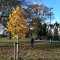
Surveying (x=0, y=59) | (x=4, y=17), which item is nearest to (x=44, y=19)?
(x=4, y=17)

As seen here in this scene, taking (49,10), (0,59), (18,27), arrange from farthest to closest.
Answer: (49,10), (18,27), (0,59)

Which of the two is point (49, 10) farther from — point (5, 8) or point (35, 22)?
point (5, 8)

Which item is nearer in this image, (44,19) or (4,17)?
(4,17)

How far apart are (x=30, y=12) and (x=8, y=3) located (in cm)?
351

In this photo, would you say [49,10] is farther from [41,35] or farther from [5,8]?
[41,35]

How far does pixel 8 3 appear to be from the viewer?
37500 millimetres

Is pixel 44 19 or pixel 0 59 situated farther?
pixel 44 19

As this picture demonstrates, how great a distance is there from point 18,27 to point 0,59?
29.3ft

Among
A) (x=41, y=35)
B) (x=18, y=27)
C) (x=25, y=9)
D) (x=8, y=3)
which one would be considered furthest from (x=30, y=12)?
(x=41, y=35)

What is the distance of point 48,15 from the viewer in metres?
43.1

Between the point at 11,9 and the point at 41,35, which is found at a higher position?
the point at 11,9

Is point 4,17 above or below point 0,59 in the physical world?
above

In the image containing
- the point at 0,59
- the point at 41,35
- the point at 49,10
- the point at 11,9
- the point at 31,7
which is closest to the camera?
the point at 0,59

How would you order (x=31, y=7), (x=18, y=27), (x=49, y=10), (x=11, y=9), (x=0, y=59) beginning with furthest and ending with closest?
(x=49, y=10)
(x=31, y=7)
(x=11, y=9)
(x=18, y=27)
(x=0, y=59)
